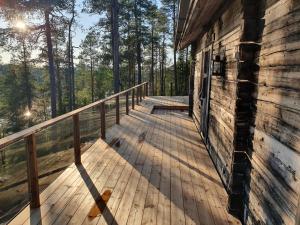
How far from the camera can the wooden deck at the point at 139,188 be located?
3090 millimetres

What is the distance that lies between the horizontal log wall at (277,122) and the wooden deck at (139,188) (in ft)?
2.61

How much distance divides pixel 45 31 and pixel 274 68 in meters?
17.3

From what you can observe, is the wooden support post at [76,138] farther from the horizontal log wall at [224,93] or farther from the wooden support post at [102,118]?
the horizontal log wall at [224,93]

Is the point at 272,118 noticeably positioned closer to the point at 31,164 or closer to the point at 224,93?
the point at 224,93

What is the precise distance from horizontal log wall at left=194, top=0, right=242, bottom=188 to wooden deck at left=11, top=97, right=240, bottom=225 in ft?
1.12

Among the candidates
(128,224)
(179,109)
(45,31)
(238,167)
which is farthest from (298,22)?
(45,31)

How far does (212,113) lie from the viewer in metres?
5.35

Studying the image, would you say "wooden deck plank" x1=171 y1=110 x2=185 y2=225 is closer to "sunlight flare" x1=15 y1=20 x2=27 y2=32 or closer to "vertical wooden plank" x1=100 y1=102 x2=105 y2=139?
"vertical wooden plank" x1=100 y1=102 x2=105 y2=139

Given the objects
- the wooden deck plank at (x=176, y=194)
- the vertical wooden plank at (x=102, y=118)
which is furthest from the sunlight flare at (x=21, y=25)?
the wooden deck plank at (x=176, y=194)

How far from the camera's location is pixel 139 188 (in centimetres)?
386

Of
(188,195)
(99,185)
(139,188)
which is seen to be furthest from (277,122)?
(99,185)

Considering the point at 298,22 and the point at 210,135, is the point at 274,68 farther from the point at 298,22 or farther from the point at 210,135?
the point at 210,135

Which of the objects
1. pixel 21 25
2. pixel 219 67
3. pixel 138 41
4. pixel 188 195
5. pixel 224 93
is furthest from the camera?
pixel 138 41

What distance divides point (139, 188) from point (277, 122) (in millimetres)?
2184
